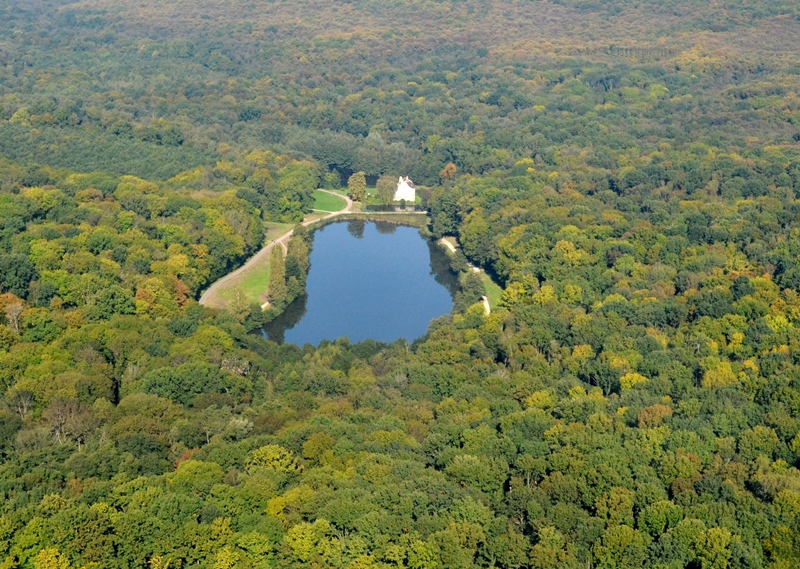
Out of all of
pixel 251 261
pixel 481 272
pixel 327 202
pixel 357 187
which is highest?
pixel 481 272

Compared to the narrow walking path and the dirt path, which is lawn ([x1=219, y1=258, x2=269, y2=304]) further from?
the narrow walking path

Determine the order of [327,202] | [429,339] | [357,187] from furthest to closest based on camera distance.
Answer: [357,187], [327,202], [429,339]

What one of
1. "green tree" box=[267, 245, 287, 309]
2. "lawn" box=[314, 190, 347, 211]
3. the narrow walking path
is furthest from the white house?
"green tree" box=[267, 245, 287, 309]

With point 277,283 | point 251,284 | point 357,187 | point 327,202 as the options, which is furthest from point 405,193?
point 277,283

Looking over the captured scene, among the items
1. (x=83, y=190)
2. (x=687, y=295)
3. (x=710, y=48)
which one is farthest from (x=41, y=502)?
(x=710, y=48)

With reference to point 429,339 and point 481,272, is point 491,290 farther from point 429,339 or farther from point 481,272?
point 429,339

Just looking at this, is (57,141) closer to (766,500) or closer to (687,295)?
(687,295)

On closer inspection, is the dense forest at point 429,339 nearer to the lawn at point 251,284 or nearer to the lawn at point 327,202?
the lawn at point 251,284
